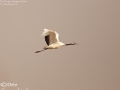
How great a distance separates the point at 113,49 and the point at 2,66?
0.77 metres

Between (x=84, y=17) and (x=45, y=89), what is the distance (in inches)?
22.2

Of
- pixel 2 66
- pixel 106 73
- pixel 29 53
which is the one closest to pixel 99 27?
pixel 106 73

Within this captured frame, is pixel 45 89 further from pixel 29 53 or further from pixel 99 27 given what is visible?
pixel 99 27

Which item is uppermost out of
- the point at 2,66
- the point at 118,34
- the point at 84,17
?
the point at 84,17

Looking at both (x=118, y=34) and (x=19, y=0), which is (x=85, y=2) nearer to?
(x=118, y=34)

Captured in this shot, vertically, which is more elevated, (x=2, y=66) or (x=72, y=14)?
(x=72, y=14)

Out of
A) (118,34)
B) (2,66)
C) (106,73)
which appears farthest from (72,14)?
(2,66)

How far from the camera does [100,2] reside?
4.53 feet

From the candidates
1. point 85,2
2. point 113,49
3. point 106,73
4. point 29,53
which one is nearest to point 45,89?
point 29,53

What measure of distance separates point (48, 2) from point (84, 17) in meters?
0.27

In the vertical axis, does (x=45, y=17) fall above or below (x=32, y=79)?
above

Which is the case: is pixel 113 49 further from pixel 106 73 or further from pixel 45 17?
pixel 45 17

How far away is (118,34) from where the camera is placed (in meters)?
1.39

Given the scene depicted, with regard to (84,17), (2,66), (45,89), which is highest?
(84,17)
